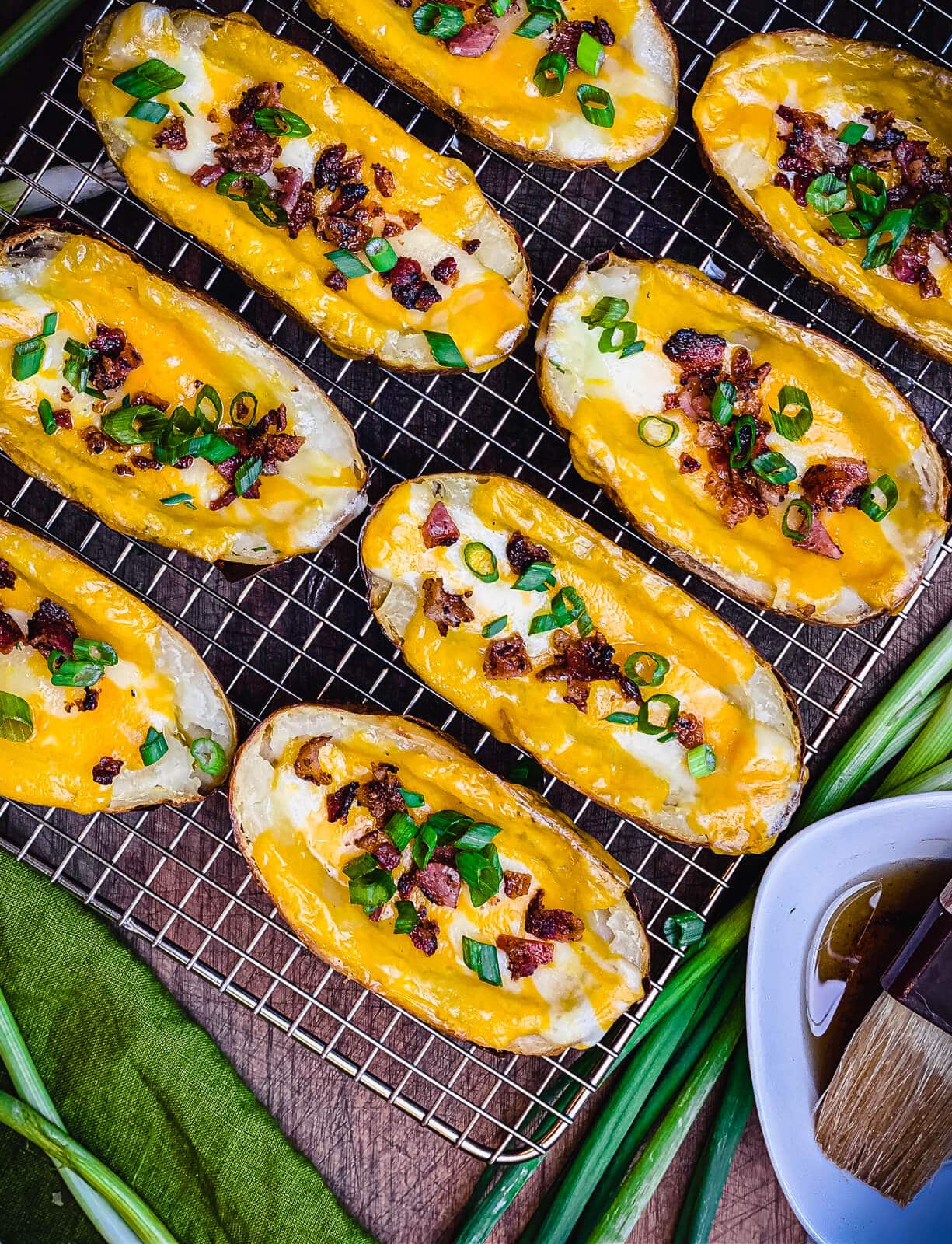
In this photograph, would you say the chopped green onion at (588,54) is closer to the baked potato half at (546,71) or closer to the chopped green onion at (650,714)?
the baked potato half at (546,71)

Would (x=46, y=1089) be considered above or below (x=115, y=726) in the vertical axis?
below

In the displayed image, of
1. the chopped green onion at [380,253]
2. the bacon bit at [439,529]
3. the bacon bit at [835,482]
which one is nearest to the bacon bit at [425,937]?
the bacon bit at [439,529]

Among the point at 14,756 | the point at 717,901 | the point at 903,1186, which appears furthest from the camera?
the point at 717,901

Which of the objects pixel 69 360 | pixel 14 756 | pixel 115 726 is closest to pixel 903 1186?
pixel 115 726

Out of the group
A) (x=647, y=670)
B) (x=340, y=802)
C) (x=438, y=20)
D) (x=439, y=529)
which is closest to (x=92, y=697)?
(x=340, y=802)

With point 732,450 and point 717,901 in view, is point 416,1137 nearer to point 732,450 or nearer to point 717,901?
point 717,901

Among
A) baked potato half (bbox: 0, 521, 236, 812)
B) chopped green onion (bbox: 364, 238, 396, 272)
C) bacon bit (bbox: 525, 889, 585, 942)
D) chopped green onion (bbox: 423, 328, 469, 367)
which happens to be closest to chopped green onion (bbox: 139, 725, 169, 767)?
baked potato half (bbox: 0, 521, 236, 812)

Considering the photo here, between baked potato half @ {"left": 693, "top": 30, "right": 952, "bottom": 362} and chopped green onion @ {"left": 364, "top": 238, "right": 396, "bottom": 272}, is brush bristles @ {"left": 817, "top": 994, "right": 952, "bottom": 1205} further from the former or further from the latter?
chopped green onion @ {"left": 364, "top": 238, "right": 396, "bottom": 272}
